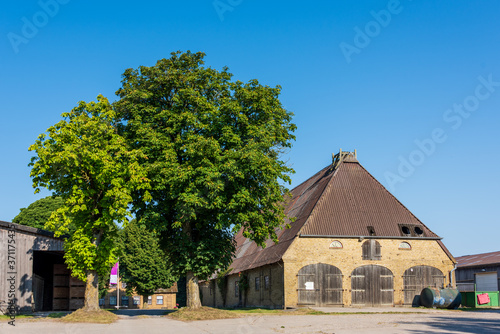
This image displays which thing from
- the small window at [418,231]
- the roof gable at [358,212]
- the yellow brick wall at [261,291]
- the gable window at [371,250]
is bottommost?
the yellow brick wall at [261,291]

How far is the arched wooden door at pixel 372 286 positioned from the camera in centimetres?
3781

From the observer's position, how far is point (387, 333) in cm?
1666

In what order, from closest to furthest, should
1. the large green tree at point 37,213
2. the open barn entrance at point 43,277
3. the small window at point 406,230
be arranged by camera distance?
1. the open barn entrance at point 43,277
2. the small window at point 406,230
3. the large green tree at point 37,213

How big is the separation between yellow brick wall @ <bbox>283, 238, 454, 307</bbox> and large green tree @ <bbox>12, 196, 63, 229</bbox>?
35.1 metres

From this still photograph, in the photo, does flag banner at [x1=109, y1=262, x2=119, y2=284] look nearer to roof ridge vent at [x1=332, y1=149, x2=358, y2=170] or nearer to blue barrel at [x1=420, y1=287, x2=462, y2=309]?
roof ridge vent at [x1=332, y1=149, x2=358, y2=170]

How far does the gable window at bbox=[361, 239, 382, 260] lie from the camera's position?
3847 centimetres

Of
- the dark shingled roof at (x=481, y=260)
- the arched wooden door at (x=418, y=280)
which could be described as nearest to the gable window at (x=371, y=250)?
the arched wooden door at (x=418, y=280)

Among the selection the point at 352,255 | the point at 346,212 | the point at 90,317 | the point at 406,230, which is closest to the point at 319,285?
the point at 352,255

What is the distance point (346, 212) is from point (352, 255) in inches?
139

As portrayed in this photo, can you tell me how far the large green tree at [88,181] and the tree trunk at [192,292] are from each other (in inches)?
190

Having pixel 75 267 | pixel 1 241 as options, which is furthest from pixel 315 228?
pixel 1 241

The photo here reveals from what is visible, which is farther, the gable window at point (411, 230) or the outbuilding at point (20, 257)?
the gable window at point (411, 230)

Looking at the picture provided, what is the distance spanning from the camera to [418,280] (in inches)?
1531

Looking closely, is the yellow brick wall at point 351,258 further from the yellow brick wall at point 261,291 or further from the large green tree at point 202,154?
the large green tree at point 202,154
